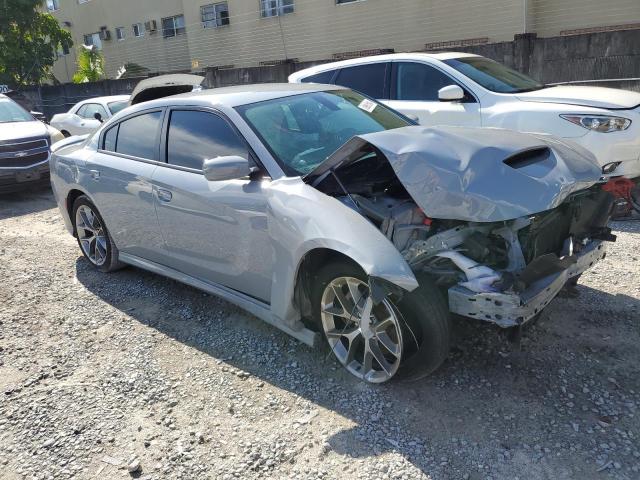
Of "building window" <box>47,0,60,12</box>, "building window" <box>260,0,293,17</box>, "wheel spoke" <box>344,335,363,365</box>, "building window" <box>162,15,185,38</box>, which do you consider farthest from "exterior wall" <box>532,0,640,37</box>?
"building window" <box>47,0,60,12</box>

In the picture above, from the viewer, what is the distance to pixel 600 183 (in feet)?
11.2

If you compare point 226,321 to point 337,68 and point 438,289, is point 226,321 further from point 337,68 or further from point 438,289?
point 337,68

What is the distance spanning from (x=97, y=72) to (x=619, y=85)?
21373mm

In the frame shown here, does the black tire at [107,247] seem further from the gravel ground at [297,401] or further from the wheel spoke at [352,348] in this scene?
the wheel spoke at [352,348]

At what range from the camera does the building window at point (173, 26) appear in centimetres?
2297

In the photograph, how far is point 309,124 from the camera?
388 centimetres

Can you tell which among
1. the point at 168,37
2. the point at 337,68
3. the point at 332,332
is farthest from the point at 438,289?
the point at 168,37

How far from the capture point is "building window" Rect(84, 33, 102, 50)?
90.2 ft

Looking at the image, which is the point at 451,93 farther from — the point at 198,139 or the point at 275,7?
the point at 275,7

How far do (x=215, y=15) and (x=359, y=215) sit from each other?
19565mm

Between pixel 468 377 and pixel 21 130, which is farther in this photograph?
pixel 21 130

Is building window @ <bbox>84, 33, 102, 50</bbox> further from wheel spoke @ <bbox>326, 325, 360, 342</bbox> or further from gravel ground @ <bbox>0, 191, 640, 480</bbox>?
wheel spoke @ <bbox>326, 325, 360, 342</bbox>


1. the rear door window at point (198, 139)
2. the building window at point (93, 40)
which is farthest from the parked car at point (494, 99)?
the building window at point (93, 40)

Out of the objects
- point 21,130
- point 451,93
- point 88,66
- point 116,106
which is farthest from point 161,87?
point 88,66
